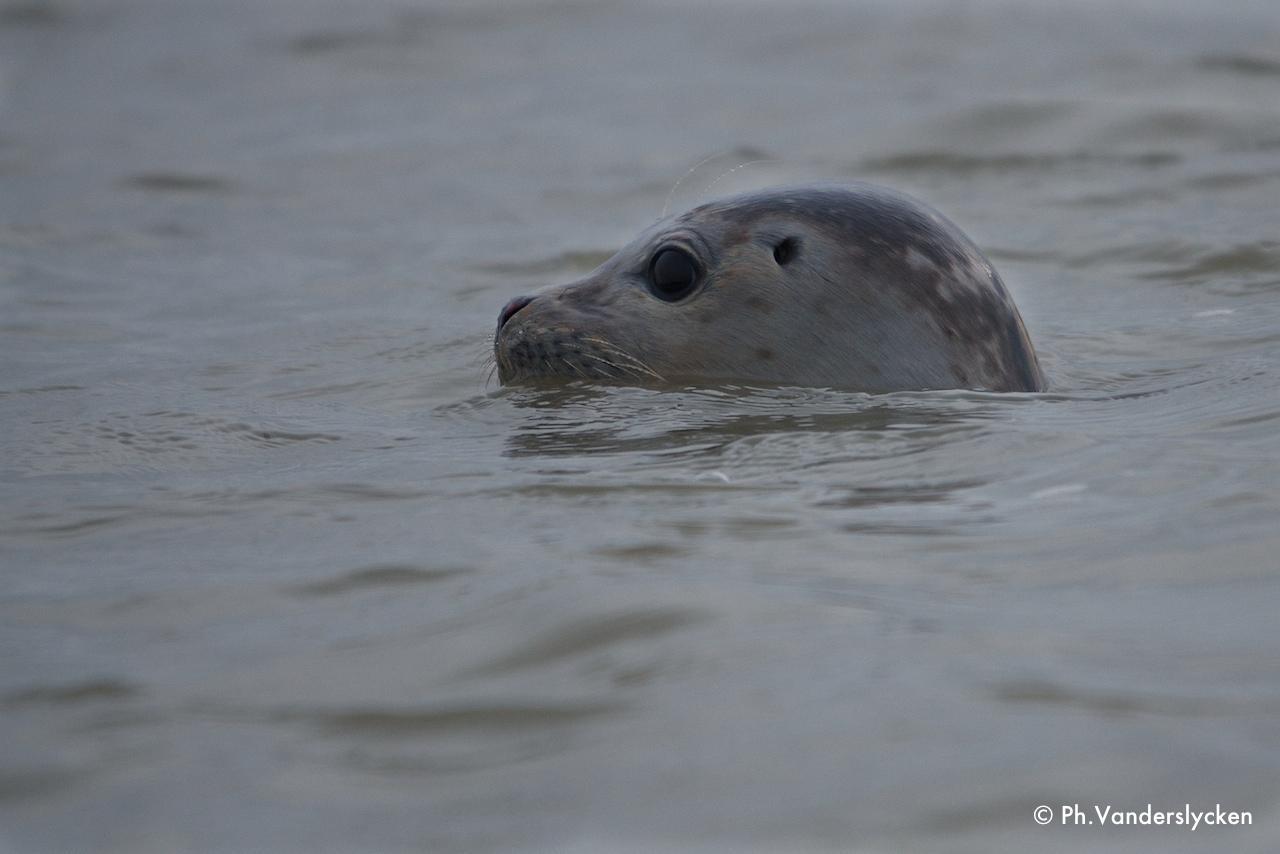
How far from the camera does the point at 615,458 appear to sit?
156 inches

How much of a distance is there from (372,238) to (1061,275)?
3.57m

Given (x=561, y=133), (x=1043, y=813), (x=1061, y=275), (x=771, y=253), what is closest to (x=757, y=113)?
(x=561, y=133)

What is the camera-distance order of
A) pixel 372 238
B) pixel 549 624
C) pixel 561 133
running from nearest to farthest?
pixel 549 624 < pixel 372 238 < pixel 561 133

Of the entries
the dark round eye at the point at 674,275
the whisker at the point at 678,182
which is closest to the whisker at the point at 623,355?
the dark round eye at the point at 674,275

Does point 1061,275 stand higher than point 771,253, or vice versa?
point 771,253

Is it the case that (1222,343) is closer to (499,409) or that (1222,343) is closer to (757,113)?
Result: (499,409)

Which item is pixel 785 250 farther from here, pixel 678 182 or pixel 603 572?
pixel 603 572

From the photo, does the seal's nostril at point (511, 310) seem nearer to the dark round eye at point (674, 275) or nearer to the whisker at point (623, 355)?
the whisker at point (623, 355)

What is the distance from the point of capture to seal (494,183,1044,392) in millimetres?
4648

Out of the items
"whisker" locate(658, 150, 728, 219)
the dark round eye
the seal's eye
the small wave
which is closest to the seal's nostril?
the dark round eye

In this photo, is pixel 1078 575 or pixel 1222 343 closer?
pixel 1078 575

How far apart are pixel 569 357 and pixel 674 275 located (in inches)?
14.6

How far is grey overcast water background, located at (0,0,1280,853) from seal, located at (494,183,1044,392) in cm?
13

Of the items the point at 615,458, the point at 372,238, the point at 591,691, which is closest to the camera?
the point at 591,691
